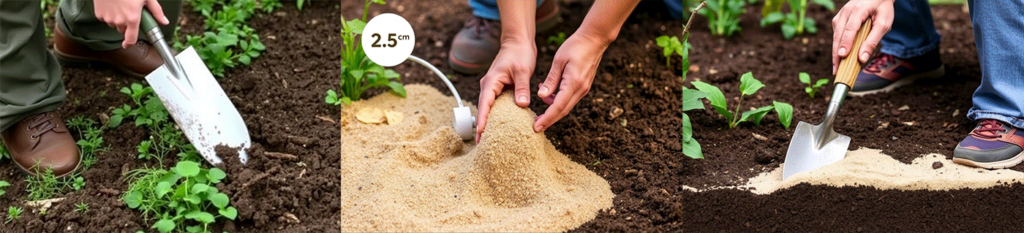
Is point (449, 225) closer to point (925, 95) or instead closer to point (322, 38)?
point (322, 38)

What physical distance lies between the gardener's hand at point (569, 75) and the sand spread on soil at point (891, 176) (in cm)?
55

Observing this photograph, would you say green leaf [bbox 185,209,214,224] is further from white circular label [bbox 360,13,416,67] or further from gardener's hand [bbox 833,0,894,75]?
gardener's hand [bbox 833,0,894,75]

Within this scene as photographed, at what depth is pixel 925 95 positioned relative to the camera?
313cm

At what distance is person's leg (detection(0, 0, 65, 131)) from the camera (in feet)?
8.54

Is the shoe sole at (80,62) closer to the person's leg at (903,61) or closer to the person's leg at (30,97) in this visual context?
the person's leg at (30,97)

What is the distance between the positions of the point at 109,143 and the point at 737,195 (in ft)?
6.53

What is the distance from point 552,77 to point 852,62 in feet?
2.93

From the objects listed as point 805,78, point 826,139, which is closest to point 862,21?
point 826,139

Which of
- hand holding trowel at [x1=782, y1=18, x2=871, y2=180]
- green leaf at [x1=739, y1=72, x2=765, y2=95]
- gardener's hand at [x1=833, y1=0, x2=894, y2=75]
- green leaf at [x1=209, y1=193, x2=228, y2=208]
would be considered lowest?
green leaf at [x1=209, y1=193, x2=228, y2=208]

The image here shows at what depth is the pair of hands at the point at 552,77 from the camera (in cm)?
248

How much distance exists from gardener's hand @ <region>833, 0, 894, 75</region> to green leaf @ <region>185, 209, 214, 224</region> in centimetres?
185

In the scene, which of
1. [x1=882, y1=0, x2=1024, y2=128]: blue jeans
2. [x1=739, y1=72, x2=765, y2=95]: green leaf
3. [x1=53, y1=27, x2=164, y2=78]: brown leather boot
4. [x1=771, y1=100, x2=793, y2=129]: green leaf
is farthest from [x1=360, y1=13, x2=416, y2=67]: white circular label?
[x1=882, y1=0, x2=1024, y2=128]: blue jeans

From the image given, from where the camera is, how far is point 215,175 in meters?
2.46

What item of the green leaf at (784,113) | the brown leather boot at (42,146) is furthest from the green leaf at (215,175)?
the green leaf at (784,113)
